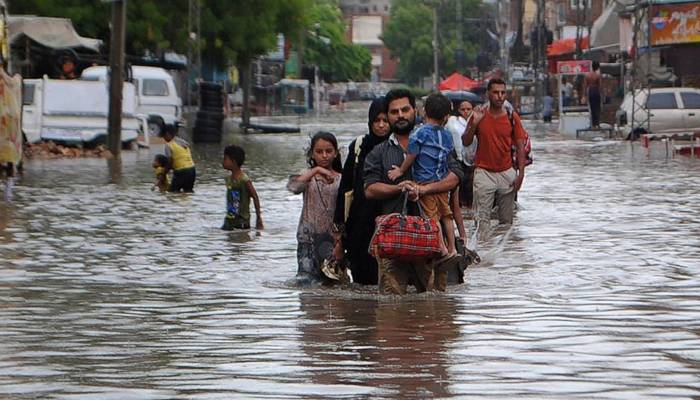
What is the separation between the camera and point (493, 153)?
16219 mm

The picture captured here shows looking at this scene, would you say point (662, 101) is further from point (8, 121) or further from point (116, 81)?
point (8, 121)

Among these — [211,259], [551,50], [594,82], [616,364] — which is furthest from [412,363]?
[551,50]

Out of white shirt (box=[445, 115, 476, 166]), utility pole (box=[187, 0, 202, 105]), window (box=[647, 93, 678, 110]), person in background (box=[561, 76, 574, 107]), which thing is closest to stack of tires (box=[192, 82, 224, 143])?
utility pole (box=[187, 0, 202, 105])

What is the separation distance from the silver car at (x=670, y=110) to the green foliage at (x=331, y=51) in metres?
82.0

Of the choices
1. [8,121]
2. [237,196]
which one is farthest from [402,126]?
[8,121]

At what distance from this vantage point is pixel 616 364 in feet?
26.8

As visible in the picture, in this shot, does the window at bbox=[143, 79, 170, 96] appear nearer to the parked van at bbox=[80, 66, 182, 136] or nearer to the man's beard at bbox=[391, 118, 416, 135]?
the parked van at bbox=[80, 66, 182, 136]

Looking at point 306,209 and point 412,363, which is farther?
point 306,209

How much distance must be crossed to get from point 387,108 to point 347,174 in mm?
596

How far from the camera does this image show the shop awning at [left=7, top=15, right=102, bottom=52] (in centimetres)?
3784

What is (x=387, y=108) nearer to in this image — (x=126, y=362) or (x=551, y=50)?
(x=126, y=362)

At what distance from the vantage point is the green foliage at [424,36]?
152m

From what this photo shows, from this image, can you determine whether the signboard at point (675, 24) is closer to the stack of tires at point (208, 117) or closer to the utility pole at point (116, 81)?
the stack of tires at point (208, 117)

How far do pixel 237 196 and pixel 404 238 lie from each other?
6346mm
